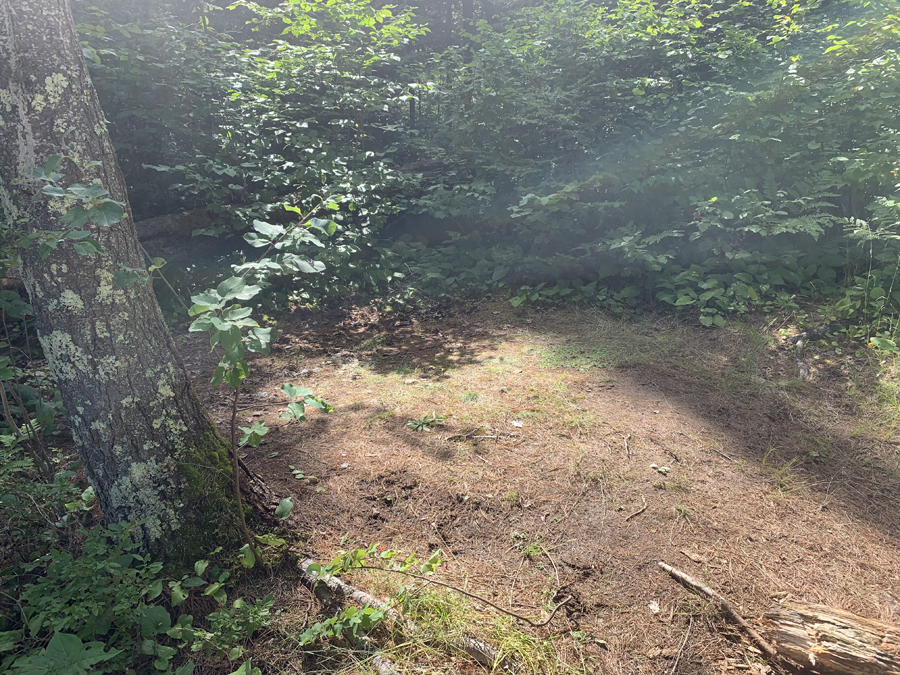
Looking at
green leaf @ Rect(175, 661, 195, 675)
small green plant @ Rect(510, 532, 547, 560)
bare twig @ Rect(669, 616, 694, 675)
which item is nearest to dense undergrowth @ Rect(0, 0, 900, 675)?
green leaf @ Rect(175, 661, 195, 675)

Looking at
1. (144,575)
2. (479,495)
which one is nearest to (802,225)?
(479,495)

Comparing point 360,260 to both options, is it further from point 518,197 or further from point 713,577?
point 713,577

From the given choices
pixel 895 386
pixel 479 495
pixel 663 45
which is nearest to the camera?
pixel 479 495

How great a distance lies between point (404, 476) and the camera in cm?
261

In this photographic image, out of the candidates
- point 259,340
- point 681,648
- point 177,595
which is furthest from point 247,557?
point 681,648

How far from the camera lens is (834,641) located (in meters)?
1.69

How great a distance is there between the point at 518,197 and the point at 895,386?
13.6 ft

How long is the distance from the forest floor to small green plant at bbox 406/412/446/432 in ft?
0.17

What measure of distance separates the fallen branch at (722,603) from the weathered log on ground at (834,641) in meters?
0.04

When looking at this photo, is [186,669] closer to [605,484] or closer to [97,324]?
[97,324]

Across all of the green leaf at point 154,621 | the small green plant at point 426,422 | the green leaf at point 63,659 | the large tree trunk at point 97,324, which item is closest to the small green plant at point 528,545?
the small green plant at point 426,422

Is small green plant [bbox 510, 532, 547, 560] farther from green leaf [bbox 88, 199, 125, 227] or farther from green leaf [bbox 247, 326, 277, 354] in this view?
green leaf [bbox 88, 199, 125, 227]

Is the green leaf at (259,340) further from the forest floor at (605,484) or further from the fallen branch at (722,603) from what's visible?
the fallen branch at (722,603)

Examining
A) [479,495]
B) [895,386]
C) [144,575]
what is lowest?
[895,386]
